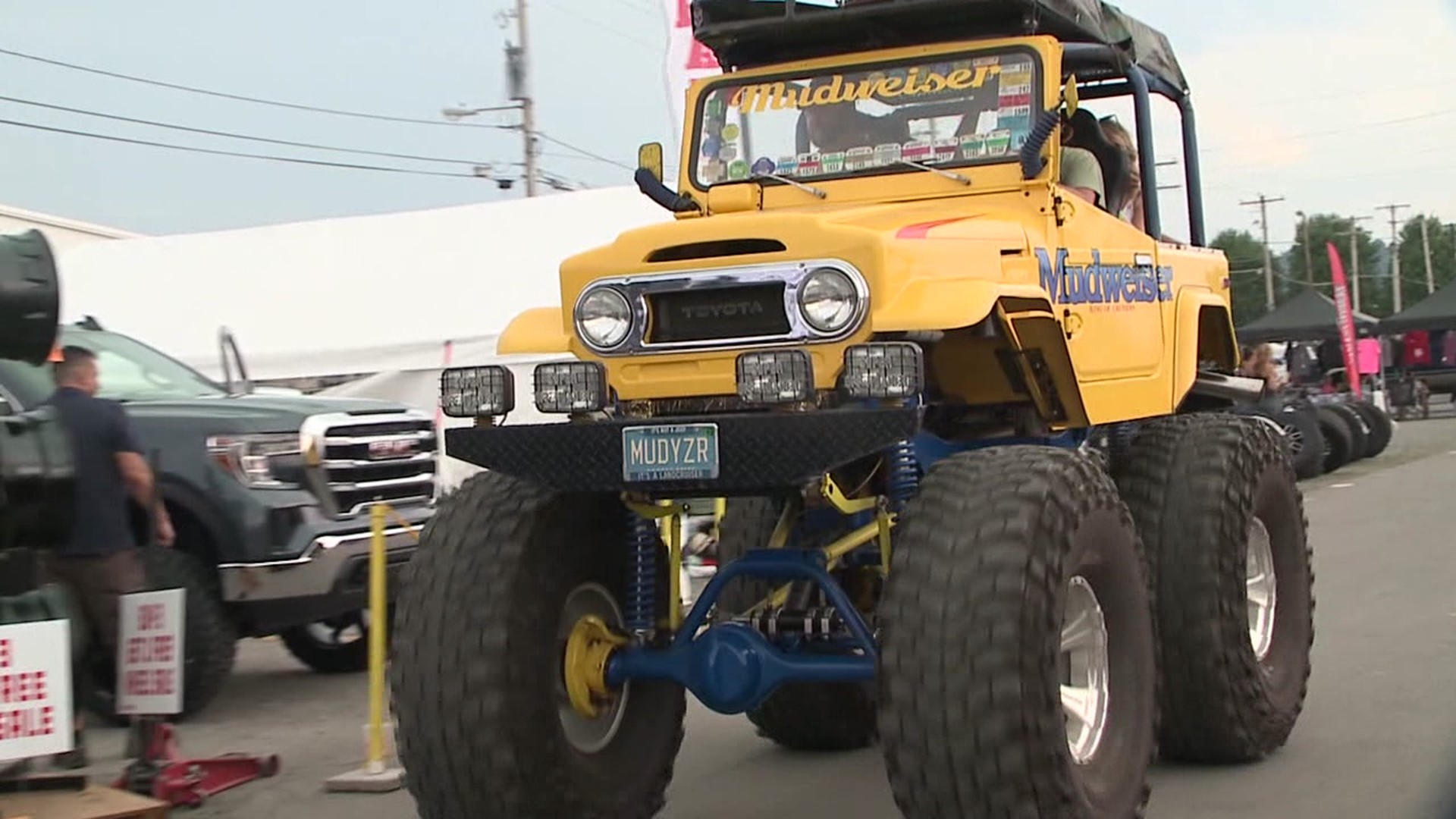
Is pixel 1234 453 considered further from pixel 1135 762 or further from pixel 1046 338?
pixel 1135 762

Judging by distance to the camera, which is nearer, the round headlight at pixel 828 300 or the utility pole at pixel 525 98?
the round headlight at pixel 828 300

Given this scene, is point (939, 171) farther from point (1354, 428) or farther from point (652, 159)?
point (1354, 428)

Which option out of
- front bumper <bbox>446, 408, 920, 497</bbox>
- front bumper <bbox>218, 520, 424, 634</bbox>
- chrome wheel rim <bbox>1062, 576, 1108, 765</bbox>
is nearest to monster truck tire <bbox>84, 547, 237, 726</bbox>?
front bumper <bbox>218, 520, 424, 634</bbox>

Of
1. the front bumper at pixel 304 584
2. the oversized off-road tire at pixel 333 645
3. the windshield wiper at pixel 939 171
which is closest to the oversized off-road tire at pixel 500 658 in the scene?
the windshield wiper at pixel 939 171

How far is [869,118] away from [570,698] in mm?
2568

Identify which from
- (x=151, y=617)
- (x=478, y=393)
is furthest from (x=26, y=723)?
(x=478, y=393)

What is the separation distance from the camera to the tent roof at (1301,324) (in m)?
40.8

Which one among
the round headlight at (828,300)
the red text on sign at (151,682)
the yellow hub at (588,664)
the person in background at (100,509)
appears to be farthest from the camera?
the person in background at (100,509)

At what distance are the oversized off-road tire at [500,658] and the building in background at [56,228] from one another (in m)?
18.4

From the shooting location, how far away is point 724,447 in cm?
486

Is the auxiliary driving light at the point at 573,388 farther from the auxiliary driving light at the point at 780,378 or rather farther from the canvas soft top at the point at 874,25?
the canvas soft top at the point at 874,25

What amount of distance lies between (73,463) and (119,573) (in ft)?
4.35

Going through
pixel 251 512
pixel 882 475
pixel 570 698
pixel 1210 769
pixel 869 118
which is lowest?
pixel 1210 769

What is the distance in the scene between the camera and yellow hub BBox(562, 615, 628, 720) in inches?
216
